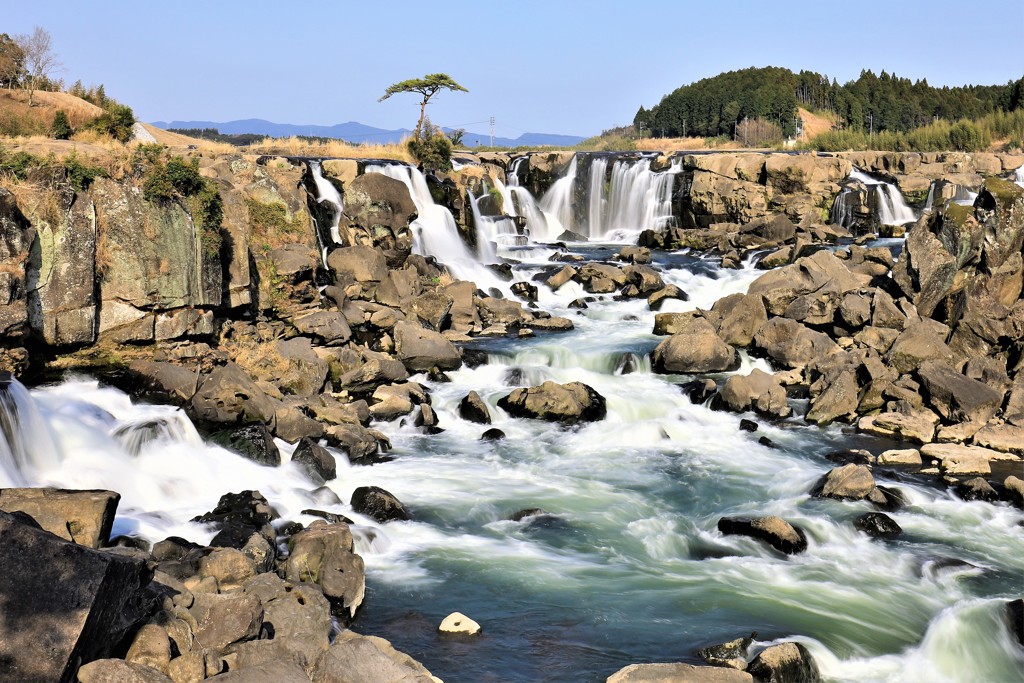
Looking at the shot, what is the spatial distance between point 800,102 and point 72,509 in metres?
98.8

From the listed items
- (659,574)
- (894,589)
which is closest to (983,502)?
(894,589)

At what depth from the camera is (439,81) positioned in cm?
4112

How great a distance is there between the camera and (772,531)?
1306 centimetres

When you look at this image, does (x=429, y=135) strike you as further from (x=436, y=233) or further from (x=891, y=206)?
(x=891, y=206)

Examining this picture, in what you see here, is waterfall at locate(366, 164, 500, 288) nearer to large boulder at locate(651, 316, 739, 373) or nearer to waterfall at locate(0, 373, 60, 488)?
large boulder at locate(651, 316, 739, 373)

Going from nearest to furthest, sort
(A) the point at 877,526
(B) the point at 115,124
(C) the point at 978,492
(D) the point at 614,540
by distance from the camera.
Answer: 1. (D) the point at 614,540
2. (A) the point at 877,526
3. (C) the point at 978,492
4. (B) the point at 115,124

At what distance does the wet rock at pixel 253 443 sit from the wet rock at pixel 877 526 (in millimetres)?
9365

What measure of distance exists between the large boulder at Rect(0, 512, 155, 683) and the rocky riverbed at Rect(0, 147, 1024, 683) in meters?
0.02

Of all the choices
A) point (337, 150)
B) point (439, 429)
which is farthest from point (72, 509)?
point (337, 150)

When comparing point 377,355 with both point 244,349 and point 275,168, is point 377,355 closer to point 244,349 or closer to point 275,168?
point 244,349

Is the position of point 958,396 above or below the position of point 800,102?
below

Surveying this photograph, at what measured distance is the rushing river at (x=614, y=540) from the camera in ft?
34.0

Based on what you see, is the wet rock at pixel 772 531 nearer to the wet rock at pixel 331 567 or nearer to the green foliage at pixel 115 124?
the wet rock at pixel 331 567

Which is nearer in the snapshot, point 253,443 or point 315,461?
point 315,461
